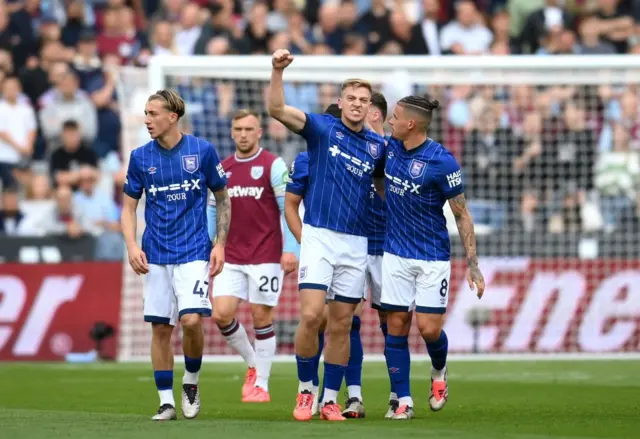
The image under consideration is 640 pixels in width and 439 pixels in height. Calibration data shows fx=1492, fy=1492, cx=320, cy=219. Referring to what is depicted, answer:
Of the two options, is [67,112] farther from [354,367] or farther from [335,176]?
[335,176]

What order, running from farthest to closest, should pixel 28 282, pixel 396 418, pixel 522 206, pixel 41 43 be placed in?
pixel 41 43 < pixel 522 206 < pixel 28 282 < pixel 396 418

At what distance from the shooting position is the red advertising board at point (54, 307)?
18828mm

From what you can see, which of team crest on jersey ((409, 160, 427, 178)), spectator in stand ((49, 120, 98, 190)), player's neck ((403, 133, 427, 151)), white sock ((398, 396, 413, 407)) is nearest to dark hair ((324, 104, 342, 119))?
player's neck ((403, 133, 427, 151))

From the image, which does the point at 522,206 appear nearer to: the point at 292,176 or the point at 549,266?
the point at 549,266

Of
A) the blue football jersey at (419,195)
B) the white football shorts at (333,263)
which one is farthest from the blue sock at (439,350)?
the white football shorts at (333,263)

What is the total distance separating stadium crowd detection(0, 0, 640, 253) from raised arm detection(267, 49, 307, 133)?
8.86 m

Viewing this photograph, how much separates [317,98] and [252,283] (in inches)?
288

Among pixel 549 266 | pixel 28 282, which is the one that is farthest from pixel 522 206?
pixel 28 282

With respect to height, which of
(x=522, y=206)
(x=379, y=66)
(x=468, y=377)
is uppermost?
(x=379, y=66)

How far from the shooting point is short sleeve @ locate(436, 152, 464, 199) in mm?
11242

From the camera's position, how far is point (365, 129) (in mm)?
11391

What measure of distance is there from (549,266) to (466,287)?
3.70ft

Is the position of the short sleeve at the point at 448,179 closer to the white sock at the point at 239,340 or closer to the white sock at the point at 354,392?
the white sock at the point at 354,392

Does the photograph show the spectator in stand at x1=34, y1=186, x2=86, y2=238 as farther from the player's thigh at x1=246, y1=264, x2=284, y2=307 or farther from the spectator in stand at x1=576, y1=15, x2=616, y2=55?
the spectator in stand at x1=576, y1=15, x2=616, y2=55
